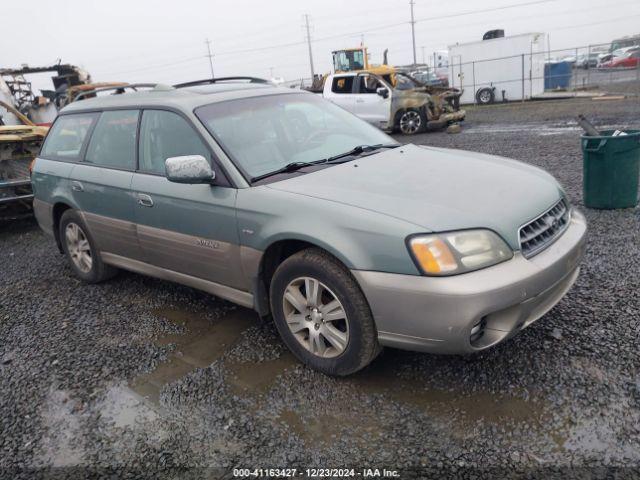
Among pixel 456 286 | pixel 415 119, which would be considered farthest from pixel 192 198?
pixel 415 119

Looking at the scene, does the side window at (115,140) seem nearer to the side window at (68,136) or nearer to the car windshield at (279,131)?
the side window at (68,136)

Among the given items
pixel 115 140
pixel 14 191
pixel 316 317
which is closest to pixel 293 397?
pixel 316 317

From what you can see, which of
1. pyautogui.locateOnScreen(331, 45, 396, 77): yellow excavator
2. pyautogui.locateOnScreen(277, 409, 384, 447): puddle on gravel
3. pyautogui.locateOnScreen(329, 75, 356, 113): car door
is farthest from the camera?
pyautogui.locateOnScreen(331, 45, 396, 77): yellow excavator

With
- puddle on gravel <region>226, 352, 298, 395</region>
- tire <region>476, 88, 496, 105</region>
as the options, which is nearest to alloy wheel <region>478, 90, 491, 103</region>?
tire <region>476, 88, 496, 105</region>

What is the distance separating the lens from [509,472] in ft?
7.46

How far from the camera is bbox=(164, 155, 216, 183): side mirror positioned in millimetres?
3197

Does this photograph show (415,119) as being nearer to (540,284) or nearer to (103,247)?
(103,247)

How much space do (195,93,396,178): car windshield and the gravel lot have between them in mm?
1262

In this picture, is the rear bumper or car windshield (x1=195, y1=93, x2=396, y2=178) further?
the rear bumper

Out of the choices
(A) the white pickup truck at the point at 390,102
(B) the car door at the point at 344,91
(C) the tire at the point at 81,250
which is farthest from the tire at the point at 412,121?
(C) the tire at the point at 81,250

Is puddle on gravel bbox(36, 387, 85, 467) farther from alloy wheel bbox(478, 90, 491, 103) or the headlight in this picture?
alloy wheel bbox(478, 90, 491, 103)

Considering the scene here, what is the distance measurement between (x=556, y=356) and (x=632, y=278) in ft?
4.65

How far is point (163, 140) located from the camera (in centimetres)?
387

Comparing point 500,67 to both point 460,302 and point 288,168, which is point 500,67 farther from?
point 460,302
